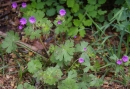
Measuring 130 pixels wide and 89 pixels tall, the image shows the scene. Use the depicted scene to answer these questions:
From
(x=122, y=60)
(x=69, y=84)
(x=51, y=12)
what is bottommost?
(x=69, y=84)

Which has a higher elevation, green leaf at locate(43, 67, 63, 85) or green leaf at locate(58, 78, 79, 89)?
green leaf at locate(43, 67, 63, 85)

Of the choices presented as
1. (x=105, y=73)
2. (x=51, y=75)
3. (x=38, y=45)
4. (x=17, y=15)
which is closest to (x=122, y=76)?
(x=105, y=73)

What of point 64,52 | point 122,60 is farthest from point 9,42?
point 122,60

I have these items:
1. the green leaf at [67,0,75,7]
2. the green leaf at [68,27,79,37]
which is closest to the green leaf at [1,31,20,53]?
the green leaf at [68,27,79,37]

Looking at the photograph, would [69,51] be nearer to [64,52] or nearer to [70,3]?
[64,52]

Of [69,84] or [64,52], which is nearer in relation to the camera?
[69,84]

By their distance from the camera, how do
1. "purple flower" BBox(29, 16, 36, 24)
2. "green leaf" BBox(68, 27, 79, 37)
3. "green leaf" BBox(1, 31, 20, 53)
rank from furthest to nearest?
"green leaf" BBox(68, 27, 79, 37)
"green leaf" BBox(1, 31, 20, 53)
"purple flower" BBox(29, 16, 36, 24)

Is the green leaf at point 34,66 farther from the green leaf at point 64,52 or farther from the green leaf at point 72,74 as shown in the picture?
the green leaf at point 72,74

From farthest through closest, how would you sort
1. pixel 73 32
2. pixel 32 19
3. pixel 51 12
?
pixel 51 12 < pixel 73 32 < pixel 32 19

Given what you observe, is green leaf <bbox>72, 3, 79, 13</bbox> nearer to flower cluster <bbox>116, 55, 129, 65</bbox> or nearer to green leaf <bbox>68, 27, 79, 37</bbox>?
green leaf <bbox>68, 27, 79, 37</bbox>
